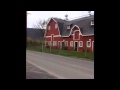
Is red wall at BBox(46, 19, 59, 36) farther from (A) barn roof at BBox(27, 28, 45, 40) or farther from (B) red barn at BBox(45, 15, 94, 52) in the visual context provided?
(A) barn roof at BBox(27, 28, 45, 40)

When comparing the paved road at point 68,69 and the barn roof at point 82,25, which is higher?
the barn roof at point 82,25

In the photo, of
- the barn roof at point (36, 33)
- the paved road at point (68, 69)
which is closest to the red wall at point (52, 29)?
the barn roof at point (36, 33)

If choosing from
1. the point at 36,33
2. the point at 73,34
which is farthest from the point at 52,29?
the point at 36,33

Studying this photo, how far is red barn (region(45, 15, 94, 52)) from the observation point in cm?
1700

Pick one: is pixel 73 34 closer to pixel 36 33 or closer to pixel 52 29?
pixel 52 29

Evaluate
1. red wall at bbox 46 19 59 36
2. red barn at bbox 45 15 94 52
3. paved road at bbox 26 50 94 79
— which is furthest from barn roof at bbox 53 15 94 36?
paved road at bbox 26 50 94 79

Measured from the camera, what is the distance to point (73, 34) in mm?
18859

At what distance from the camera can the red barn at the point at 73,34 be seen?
1700 centimetres

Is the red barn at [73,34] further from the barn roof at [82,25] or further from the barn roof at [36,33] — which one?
the barn roof at [36,33]
